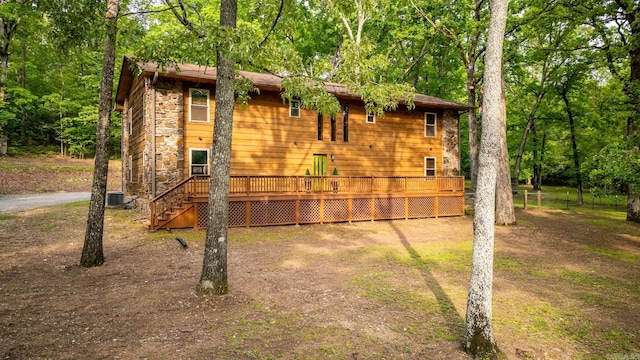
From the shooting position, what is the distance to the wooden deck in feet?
39.7

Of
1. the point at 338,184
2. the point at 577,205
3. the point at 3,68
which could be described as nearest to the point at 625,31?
the point at 577,205

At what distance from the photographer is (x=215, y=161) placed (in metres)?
5.89

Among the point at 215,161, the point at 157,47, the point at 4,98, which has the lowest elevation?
the point at 215,161

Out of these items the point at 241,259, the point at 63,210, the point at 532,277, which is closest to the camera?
the point at 532,277

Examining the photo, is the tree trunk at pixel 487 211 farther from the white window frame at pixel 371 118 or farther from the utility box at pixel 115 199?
the utility box at pixel 115 199

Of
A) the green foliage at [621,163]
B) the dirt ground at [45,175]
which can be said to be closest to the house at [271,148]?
the green foliage at [621,163]

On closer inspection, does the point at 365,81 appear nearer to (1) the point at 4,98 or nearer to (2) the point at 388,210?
(2) the point at 388,210

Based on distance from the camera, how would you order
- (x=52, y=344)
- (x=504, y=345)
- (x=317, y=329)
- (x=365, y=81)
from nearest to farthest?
1. (x=52, y=344)
2. (x=504, y=345)
3. (x=317, y=329)
4. (x=365, y=81)

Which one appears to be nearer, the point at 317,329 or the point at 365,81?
the point at 317,329

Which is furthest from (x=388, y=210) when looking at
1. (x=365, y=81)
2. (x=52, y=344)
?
(x=52, y=344)

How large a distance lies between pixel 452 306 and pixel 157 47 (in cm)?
741

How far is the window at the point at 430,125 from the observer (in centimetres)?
1891

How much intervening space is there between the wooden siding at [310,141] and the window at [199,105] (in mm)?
184

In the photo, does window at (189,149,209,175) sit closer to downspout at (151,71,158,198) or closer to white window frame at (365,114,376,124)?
downspout at (151,71,158,198)
